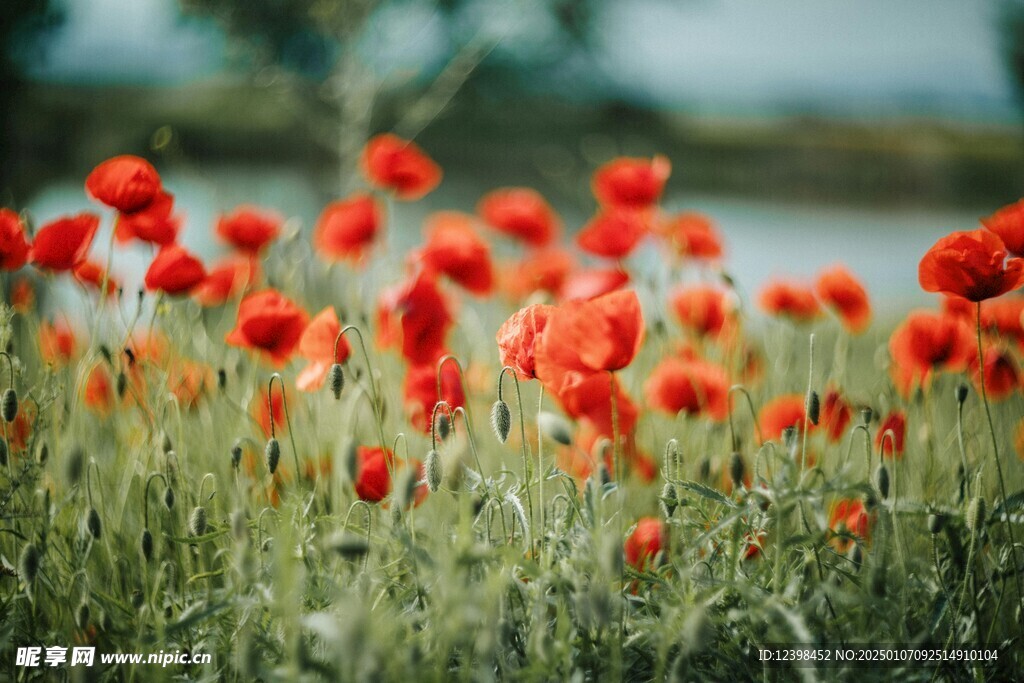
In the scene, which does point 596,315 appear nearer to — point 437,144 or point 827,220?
point 827,220

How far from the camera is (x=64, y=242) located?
3.85ft

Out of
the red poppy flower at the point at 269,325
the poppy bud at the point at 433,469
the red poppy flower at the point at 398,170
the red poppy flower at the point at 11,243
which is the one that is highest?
the red poppy flower at the point at 398,170

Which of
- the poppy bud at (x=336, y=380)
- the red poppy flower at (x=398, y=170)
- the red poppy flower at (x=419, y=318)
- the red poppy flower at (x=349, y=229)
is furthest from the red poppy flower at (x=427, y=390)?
the red poppy flower at (x=398, y=170)

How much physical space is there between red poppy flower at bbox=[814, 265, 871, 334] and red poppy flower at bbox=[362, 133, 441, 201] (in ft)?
2.83

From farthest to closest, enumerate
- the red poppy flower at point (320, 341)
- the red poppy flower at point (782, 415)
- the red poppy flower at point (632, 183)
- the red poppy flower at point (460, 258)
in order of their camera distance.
A: 1. the red poppy flower at point (632, 183)
2. the red poppy flower at point (460, 258)
3. the red poppy flower at point (782, 415)
4. the red poppy flower at point (320, 341)

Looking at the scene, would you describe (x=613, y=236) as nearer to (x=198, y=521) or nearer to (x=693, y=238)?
(x=693, y=238)

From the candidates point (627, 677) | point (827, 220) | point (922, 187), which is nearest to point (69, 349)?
point (627, 677)

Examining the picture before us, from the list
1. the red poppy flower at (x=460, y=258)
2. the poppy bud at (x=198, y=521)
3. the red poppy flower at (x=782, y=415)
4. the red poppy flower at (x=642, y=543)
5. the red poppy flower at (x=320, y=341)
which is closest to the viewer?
the poppy bud at (x=198, y=521)

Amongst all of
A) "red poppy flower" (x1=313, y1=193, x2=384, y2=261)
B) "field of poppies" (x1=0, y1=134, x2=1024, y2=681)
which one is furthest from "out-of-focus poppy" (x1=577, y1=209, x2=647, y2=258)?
"red poppy flower" (x1=313, y1=193, x2=384, y2=261)

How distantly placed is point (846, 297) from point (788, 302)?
0.15 meters

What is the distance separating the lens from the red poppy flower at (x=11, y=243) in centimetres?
110

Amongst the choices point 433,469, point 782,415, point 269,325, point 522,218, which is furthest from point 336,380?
point 522,218

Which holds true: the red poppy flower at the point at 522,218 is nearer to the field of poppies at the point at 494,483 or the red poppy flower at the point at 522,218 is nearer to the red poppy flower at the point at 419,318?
the field of poppies at the point at 494,483

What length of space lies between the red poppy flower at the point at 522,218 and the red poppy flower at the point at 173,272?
871 mm
